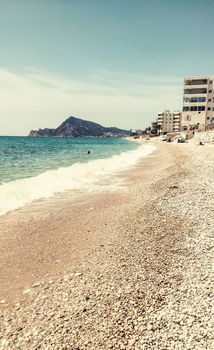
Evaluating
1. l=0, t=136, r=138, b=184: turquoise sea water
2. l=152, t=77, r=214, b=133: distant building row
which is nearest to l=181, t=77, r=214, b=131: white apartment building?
l=152, t=77, r=214, b=133: distant building row

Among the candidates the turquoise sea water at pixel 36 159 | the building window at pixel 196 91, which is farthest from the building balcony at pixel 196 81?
the turquoise sea water at pixel 36 159

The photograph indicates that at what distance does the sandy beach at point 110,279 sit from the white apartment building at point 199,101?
9852 centimetres

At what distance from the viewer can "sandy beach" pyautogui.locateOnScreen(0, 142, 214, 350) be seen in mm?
5398

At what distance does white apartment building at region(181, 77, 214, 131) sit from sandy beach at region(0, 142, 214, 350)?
98.5 m

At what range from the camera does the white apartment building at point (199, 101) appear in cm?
10400

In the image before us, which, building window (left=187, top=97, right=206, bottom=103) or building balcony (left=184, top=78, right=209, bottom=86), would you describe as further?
building window (left=187, top=97, right=206, bottom=103)

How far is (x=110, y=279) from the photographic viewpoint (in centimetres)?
744

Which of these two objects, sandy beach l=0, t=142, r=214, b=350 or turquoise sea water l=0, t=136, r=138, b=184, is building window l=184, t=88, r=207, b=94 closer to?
turquoise sea water l=0, t=136, r=138, b=184

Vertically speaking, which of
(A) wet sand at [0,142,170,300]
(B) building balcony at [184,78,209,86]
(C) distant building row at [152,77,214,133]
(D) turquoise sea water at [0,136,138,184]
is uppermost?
(B) building balcony at [184,78,209,86]

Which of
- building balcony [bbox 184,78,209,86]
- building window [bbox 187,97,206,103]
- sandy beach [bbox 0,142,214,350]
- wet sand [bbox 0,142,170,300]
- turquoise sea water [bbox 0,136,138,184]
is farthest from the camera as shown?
building window [bbox 187,97,206,103]

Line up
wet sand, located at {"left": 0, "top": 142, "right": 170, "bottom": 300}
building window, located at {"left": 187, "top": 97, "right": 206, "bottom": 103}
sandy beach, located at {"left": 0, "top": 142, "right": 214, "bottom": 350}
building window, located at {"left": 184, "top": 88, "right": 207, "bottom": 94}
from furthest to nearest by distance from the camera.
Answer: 1. building window, located at {"left": 184, "top": 88, "right": 207, "bottom": 94}
2. building window, located at {"left": 187, "top": 97, "right": 206, "bottom": 103}
3. wet sand, located at {"left": 0, "top": 142, "right": 170, "bottom": 300}
4. sandy beach, located at {"left": 0, "top": 142, "right": 214, "bottom": 350}

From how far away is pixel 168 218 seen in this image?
40.1 ft

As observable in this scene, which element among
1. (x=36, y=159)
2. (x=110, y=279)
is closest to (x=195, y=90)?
(x=36, y=159)

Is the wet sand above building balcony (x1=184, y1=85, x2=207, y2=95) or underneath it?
underneath
